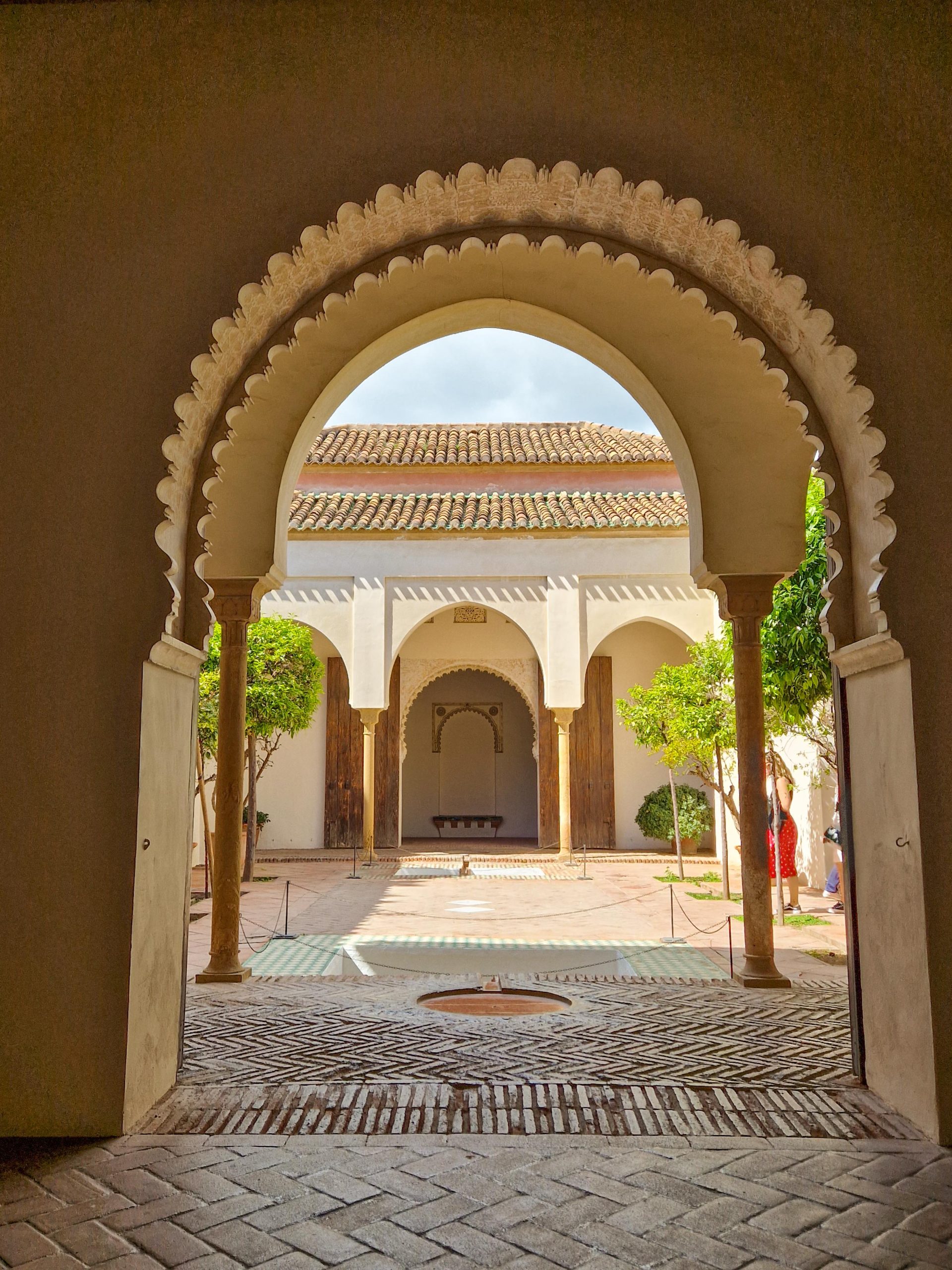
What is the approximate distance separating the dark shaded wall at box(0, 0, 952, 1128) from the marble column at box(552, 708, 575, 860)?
41.4 feet

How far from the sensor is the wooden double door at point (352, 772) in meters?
19.2

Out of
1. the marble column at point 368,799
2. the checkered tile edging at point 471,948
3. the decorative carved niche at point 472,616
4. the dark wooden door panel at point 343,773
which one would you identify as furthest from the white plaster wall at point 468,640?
the checkered tile edging at point 471,948

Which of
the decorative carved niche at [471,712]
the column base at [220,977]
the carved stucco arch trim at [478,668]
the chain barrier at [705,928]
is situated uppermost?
the carved stucco arch trim at [478,668]

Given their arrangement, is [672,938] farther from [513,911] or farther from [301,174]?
[301,174]

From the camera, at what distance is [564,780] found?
16.3m

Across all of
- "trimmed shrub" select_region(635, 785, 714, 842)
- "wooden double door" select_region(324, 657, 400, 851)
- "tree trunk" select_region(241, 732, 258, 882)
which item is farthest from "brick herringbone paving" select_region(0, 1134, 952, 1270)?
"wooden double door" select_region(324, 657, 400, 851)

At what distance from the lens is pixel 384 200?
4.14 metres

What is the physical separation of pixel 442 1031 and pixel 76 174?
447cm

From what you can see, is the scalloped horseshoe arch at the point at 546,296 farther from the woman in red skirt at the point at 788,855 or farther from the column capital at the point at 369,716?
the column capital at the point at 369,716

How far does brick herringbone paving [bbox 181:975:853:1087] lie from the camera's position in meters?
4.67

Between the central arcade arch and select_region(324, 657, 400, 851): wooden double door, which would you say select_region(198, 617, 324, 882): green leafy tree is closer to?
select_region(324, 657, 400, 851): wooden double door

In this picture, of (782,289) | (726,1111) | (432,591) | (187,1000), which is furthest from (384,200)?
(432,591)

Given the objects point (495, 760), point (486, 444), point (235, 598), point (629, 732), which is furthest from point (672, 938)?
point (495, 760)

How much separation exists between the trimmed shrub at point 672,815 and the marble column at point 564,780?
1.67 metres
